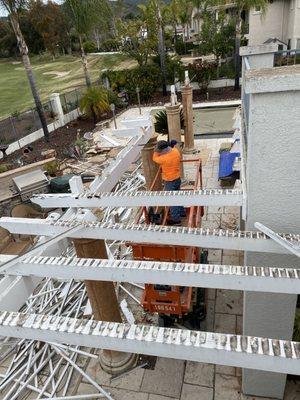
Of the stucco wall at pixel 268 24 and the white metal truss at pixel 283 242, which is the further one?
the stucco wall at pixel 268 24

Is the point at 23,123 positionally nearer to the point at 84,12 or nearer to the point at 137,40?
the point at 84,12

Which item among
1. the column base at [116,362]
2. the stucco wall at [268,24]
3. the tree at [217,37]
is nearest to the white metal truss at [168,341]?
the column base at [116,362]

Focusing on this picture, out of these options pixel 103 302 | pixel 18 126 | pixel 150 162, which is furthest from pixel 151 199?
pixel 18 126

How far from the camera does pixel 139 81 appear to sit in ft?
80.9

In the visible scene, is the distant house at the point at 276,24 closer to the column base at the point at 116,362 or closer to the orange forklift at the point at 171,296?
the orange forklift at the point at 171,296

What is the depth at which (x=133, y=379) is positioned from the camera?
5.42 metres

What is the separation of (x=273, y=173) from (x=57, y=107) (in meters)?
19.7

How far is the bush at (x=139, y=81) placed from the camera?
80.5 ft

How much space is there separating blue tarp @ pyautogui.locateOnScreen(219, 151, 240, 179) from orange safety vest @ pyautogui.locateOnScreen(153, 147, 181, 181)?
3.66 m

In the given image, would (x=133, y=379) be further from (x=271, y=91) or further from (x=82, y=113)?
(x=82, y=113)

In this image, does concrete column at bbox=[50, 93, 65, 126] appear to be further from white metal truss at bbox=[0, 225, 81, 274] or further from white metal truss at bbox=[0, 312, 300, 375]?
white metal truss at bbox=[0, 312, 300, 375]

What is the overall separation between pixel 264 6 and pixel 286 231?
2173 centimetres

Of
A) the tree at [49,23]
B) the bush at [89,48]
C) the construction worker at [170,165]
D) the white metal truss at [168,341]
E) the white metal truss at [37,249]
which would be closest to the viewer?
the white metal truss at [168,341]

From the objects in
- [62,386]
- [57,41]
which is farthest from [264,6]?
[57,41]
